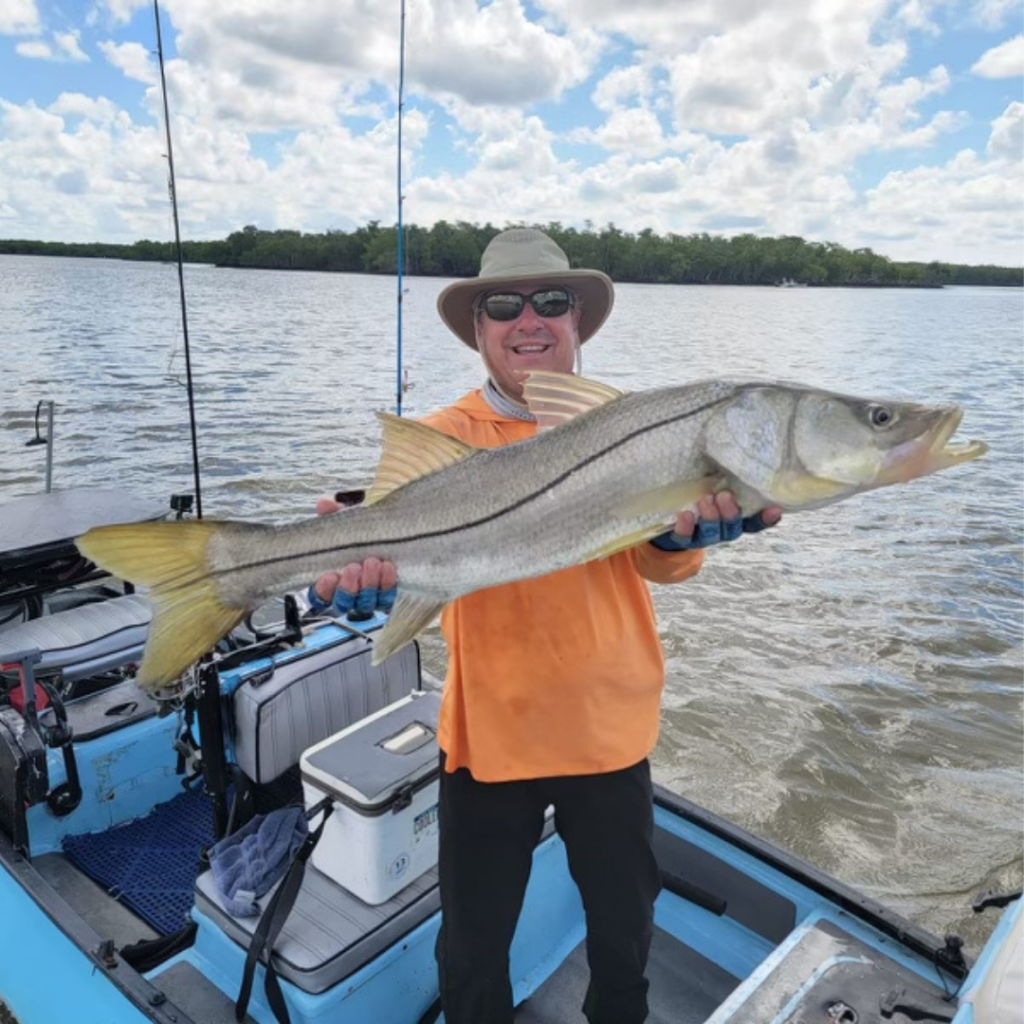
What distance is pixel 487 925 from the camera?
2.76m

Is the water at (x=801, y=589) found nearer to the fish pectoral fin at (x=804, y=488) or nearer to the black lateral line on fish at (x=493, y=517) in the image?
the fish pectoral fin at (x=804, y=488)

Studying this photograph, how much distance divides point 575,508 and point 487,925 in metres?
1.39

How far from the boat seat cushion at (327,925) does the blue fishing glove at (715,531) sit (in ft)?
5.87

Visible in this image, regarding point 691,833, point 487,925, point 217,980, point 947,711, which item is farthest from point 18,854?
point 947,711

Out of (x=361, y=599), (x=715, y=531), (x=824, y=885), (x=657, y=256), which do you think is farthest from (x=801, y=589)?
(x=657, y=256)

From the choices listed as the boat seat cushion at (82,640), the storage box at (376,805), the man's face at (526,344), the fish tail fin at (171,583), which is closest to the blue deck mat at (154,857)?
the boat seat cushion at (82,640)

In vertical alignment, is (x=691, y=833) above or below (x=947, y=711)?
above

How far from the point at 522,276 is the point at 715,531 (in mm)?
1146

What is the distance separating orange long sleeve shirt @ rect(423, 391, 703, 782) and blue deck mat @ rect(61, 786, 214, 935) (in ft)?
6.62

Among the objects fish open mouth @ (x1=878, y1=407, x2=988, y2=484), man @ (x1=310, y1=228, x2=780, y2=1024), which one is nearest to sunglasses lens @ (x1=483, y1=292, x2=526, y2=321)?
man @ (x1=310, y1=228, x2=780, y2=1024)

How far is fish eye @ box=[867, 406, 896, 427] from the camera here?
2270 mm

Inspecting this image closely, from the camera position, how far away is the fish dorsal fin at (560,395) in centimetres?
252

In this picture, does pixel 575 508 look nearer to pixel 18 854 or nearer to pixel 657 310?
pixel 18 854

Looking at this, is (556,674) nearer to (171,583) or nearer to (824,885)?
(171,583)
